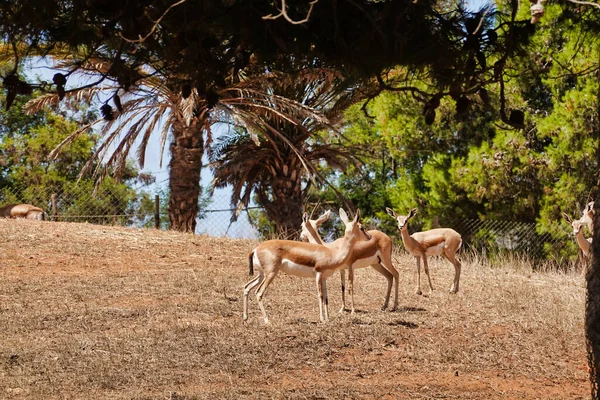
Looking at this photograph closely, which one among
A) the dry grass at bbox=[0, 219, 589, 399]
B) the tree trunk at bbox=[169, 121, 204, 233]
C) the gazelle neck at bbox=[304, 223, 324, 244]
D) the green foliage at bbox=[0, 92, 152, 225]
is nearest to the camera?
the dry grass at bbox=[0, 219, 589, 399]

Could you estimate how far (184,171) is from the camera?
2080cm

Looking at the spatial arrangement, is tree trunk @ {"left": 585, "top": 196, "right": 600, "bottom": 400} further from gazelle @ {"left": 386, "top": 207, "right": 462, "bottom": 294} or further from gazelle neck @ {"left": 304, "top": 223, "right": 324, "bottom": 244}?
gazelle @ {"left": 386, "top": 207, "right": 462, "bottom": 294}

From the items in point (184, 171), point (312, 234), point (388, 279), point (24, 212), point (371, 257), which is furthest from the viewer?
point (24, 212)

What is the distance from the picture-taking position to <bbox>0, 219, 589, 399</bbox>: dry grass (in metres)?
8.15

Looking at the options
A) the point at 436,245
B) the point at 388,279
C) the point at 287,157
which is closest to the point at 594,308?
the point at 388,279

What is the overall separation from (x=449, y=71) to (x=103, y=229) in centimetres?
1310

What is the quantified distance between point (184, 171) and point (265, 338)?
11.5 metres

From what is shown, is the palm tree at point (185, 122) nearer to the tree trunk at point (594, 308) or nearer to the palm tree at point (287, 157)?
the palm tree at point (287, 157)

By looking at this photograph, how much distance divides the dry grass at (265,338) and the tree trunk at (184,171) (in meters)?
5.31

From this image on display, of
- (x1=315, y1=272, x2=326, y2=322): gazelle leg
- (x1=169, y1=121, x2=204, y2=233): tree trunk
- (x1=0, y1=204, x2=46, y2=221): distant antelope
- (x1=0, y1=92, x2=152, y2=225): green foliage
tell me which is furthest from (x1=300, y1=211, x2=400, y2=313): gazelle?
(x1=0, y1=92, x2=152, y2=225): green foliage

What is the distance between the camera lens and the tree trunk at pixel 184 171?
2067 centimetres

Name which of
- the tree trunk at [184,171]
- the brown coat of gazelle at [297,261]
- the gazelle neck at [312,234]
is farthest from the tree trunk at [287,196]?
the brown coat of gazelle at [297,261]

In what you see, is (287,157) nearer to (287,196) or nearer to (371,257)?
(287,196)

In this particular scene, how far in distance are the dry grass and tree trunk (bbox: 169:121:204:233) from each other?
531 cm
